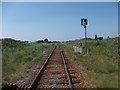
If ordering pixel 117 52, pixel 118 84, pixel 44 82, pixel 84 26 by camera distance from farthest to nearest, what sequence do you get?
pixel 84 26 < pixel 117 52 < pixel 44 82 < pixel 118 84

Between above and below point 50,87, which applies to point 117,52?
above

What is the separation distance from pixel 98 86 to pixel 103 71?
2.47m

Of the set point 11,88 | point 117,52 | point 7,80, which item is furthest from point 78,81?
point 117,52

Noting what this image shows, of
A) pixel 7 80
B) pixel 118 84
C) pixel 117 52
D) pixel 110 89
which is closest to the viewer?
pixel 110 89

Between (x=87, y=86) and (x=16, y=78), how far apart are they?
12.3 feet

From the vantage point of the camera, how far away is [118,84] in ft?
19.3

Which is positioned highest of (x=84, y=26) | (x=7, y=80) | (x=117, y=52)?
(x=84, y=26)

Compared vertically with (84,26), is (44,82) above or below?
below

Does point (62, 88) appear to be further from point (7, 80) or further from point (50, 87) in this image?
point (7, 80)

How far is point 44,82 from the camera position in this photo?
6.86 metres

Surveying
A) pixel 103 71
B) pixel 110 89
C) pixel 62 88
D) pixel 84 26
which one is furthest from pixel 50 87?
pixel 84 26

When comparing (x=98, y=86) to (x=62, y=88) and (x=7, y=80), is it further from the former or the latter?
(x=7, y=80)

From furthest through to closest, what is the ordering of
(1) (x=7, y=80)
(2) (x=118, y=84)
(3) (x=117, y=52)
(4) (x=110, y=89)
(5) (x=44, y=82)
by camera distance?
(3) (x=117, y=52), (1) (x=7, y=80), (5) (x=44, y=82), (2) (x=118, y=84), (4) (x=110, y=89)

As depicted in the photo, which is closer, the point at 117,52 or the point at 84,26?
the point at 117,52
